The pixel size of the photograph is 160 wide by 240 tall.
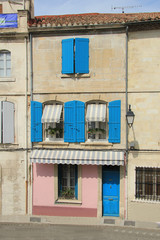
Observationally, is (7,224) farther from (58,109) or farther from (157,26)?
(157,26)

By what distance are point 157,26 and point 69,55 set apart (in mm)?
4123

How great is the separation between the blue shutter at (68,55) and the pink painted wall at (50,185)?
4.63 m

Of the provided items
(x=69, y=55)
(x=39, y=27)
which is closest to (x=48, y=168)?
(x=69, y=55)

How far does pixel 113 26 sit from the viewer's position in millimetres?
10070

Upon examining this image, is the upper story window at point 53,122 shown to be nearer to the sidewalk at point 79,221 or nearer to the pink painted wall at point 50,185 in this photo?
the pink painted wall at point 50,185

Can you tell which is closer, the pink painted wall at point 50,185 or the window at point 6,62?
the pink painted wall at point 50,185

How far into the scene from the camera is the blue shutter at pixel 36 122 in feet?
34.8

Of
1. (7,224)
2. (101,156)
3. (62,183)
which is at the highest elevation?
(101,156)

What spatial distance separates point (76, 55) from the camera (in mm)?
10266

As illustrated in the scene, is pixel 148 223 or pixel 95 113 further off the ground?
pixel 95 113

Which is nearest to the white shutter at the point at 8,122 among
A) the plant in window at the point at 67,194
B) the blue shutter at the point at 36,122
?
the blue shutter at the point at 36,122

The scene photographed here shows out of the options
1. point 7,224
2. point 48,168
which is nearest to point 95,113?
point 48,168

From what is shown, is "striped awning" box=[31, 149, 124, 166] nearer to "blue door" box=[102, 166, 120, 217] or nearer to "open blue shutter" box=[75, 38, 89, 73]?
"blue door" box=[102, 166, 120, 217]

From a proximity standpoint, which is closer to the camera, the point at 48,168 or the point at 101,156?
the point at 101,156
